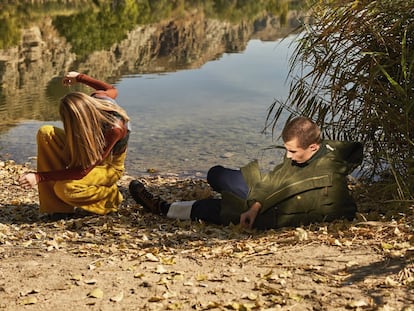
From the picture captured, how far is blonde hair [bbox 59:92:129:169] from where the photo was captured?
6.36 metres

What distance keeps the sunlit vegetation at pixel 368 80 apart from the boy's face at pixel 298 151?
2.48 ft

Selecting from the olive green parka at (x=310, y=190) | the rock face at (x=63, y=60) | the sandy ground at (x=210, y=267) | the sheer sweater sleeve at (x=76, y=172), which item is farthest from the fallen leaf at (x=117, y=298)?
the rock face at (x=63, y=60)

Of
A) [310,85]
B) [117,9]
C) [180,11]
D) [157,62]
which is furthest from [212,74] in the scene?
[180,11]

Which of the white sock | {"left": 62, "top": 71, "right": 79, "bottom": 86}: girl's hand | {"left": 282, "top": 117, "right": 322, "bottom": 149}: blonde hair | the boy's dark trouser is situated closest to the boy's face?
{"left": 282, "top": 117, "right": 322, "bottom": 149}: blonde hair

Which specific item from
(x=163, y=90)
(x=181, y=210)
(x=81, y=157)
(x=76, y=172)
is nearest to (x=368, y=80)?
(x=181, y=210)

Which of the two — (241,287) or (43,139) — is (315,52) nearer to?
(43,139)

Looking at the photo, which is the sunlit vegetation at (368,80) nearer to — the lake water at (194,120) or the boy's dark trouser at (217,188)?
the lake water at (194,120)

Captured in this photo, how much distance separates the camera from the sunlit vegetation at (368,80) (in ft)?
20.3

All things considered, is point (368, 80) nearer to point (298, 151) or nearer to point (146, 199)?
point (298, 151)

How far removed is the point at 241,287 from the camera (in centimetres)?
428

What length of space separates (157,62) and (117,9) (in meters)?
23.3

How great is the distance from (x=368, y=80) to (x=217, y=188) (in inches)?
73.9

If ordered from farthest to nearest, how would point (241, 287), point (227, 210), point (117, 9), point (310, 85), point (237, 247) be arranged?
point (117, 9) < point (310, 85) < point (227, 210) < point (237, 247) < point (241, 287)

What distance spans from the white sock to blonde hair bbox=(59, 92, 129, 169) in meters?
0.89
